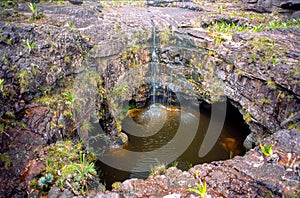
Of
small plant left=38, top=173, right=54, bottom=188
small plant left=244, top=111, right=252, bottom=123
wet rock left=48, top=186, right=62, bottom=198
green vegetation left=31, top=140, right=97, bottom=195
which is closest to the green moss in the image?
green vegetation left=31, top=140, right=97, bottom=195

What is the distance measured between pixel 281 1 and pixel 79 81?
9675 millimetres

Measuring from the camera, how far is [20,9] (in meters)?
8.83

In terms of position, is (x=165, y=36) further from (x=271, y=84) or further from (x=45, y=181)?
(x=45, y=181)

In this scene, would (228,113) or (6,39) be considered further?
(228,113)

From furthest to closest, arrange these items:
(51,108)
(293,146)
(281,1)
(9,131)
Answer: (281,1), (51,108), (9,131), (293,146)

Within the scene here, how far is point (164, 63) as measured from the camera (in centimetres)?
912

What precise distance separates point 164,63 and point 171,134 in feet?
9.42

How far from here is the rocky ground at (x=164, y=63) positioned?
4.01 meters

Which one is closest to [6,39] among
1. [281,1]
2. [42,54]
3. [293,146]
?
[42,54]

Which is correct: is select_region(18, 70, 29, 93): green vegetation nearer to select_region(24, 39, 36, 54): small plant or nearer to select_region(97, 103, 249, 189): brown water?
select_region(24, 39, 36, 54): small plant

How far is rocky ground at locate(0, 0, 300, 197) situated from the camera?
4.01m

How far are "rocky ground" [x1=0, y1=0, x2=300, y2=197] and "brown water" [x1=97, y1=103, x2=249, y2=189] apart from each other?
0.83m

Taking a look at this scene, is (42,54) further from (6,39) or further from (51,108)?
(51,108)

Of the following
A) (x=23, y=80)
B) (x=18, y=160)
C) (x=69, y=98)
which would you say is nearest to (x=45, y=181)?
(x=18, y=160)
